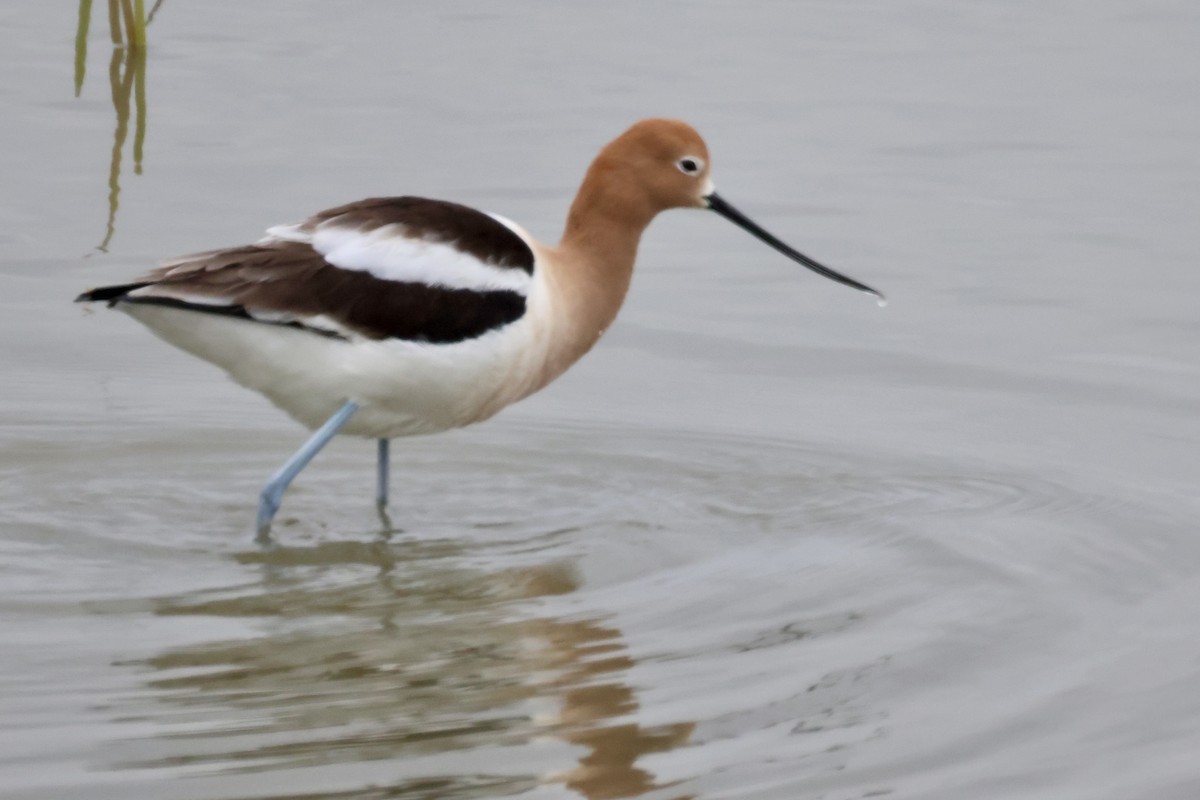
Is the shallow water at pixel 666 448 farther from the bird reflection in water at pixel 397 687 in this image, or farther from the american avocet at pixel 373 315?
the american avocet at pixel 373 315

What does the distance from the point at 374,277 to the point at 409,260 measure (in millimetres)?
124

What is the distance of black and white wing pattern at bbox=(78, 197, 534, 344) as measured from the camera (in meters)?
6.81

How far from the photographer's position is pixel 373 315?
22.7ft

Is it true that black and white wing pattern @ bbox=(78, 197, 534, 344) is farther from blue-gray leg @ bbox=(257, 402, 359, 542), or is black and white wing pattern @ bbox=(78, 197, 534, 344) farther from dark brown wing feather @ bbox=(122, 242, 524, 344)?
blue-gray leg @ bbox=(257, 402, 359, 542)

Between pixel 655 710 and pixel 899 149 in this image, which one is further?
pixel 899 149

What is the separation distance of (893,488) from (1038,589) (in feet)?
3.52

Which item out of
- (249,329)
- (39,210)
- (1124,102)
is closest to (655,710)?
(249,329)

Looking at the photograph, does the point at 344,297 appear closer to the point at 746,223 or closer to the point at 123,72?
the point at 746,223

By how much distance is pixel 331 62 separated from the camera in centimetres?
1276

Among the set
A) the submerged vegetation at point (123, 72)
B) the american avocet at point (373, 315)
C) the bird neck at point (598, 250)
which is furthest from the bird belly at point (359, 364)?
the submerged vegetation at point (123, 72)

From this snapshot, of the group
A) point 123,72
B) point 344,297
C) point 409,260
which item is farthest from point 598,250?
point 123,72

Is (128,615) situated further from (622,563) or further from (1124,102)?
(1124,102)

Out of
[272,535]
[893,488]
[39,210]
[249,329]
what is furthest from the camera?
[39,210]

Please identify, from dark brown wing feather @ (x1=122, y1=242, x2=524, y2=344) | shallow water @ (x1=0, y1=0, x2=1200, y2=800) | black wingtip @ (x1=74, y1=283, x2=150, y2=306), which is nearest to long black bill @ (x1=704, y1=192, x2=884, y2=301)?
shallow water @ (x1=0, y1=0, x2=1200, y2=800)
